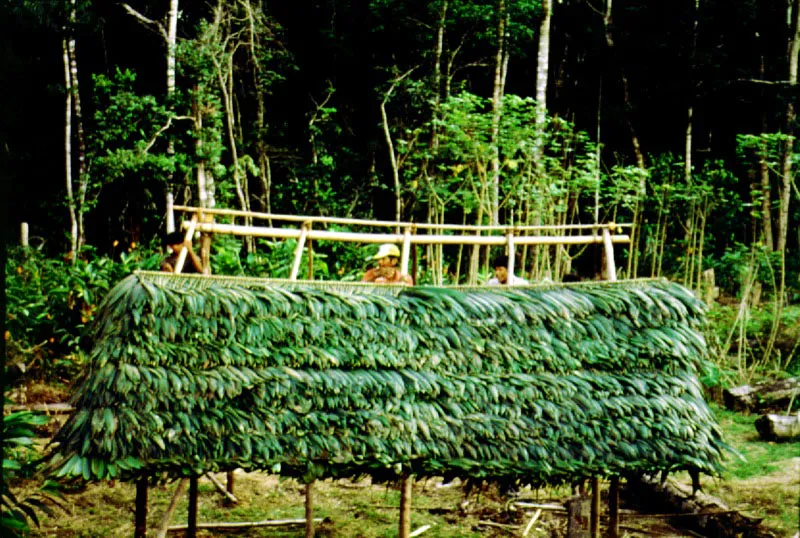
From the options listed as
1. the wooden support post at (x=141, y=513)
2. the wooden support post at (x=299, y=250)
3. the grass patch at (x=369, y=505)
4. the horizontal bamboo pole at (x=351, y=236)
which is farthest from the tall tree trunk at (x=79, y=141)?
the wooden support post at (x=141, y=513)

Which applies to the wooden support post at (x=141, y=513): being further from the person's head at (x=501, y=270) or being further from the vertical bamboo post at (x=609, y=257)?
the vertical bamboo post at (x=609, y=257)

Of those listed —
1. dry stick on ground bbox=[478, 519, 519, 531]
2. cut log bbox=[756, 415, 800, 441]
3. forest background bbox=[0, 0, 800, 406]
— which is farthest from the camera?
forest background bbox=[0, 0, 800, 406]

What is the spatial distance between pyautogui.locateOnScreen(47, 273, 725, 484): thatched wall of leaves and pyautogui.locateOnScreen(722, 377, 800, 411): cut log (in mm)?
4575

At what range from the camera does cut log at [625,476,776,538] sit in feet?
20.9

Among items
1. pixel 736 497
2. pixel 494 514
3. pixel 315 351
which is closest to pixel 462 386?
pixel 315 351

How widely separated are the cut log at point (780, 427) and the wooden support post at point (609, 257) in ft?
12.9

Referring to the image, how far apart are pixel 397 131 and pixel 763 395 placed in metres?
10.2

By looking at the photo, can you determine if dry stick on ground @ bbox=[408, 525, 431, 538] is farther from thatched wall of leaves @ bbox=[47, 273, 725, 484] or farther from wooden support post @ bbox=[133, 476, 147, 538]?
wooden support post @ bbox=[133, 476, 147, 538]

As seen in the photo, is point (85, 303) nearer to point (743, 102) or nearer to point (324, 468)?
point (324, 468)

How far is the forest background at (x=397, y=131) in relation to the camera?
11.2m

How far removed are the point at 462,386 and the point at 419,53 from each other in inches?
516

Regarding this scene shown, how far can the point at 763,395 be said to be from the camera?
9273 millimetres

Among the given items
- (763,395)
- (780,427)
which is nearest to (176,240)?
(780,427)

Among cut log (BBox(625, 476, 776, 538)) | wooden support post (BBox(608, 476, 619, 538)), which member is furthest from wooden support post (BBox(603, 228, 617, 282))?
cut log (BBox(625, 476, 776, 538))
